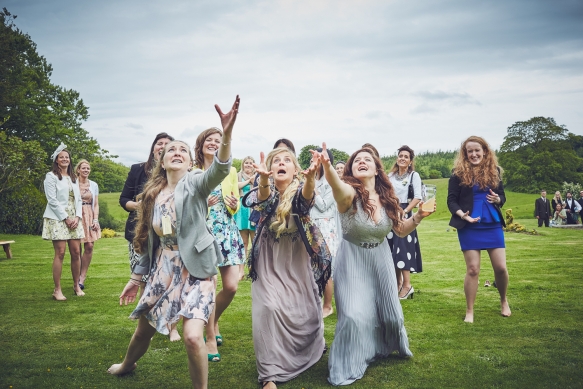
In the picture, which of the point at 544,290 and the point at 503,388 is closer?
the point at 503,388

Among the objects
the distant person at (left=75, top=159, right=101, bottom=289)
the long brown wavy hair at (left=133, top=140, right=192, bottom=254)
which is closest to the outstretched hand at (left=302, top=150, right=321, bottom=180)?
the long brown wavy hair at (left=133, top=140, right=192, bottom=254)

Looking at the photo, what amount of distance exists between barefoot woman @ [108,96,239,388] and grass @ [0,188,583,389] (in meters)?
1.00

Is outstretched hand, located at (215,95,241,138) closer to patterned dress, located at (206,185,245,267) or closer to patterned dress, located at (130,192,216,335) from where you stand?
patterned dress, located at (130,192,216,335)

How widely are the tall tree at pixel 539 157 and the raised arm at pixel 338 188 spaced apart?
59.6 meters

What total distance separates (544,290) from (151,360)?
709 cm

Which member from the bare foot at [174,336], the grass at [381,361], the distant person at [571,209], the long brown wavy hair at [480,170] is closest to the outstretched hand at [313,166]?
the grass at [381,361]

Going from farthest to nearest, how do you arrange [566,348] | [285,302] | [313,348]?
[566,348]
[313,348]
[285,302]

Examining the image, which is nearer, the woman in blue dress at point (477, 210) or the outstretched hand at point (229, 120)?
the outstretched hand at point (229, 120)

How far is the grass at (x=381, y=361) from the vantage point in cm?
450

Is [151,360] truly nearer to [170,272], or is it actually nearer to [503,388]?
[170,272]

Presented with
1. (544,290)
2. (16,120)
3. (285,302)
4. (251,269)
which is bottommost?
(544,290)

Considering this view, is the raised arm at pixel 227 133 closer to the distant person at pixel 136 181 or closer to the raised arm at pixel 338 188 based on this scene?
the raised arm at pixel 338 188

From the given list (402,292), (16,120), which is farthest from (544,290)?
(16,120)

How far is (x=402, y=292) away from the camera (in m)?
8.07
